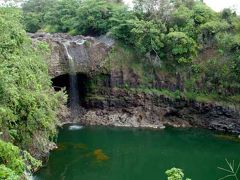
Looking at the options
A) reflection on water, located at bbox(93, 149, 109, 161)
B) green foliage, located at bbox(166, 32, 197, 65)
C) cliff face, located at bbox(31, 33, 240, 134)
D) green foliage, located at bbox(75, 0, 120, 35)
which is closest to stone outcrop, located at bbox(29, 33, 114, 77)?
cliff face, located at bbox(31, 33, 240, 134)

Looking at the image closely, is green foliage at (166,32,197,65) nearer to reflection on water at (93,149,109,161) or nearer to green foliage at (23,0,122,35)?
green foliage at (23,0,122,35)

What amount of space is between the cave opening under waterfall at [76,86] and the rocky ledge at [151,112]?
1.03 meters

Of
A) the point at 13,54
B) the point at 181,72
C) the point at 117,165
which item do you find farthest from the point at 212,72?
the point at 13,54

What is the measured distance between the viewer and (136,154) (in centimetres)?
2755

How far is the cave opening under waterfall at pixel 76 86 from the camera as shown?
3538 cm

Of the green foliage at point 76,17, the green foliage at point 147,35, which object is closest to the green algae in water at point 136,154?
the green foliage at point 147,35

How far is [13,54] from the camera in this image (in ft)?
Result: 53.8

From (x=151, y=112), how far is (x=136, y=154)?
24.1ft

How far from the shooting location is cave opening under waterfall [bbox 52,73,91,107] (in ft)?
116

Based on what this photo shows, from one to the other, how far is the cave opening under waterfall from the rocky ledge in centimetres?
103

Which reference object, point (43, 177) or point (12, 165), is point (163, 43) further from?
point (12, 165)

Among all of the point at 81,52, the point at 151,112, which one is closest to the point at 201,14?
the point at 151,112

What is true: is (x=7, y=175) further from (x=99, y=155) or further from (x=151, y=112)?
(x=151, y=112)

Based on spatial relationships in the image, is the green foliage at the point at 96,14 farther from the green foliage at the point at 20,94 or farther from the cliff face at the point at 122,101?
the green foliage at the point at 20,94
